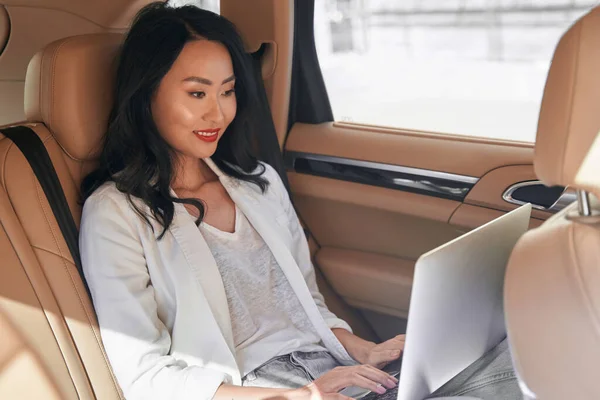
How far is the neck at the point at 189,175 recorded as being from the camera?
196cm

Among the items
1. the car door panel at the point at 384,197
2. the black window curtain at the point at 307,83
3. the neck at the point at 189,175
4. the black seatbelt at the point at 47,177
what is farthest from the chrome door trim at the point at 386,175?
the black seatbelt at the point at 47,177

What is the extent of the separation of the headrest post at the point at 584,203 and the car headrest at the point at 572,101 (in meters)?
0.07

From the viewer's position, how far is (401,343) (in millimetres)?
1843

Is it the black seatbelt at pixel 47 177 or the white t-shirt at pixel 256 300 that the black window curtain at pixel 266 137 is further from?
the black seatbelt at pixel 47 177

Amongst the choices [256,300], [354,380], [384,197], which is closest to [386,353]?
[354,380]

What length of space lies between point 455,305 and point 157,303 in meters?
0.70

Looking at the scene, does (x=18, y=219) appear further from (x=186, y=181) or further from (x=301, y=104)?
(x=301, y=104)

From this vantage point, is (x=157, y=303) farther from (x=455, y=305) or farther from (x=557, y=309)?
(x=557, y=309)

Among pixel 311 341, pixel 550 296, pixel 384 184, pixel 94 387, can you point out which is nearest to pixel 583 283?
pixel 550 296

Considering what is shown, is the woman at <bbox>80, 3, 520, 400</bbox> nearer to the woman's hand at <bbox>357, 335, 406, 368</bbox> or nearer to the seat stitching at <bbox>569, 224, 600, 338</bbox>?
the woman's hand at <bbox>357, 335, 406, 368</bbox>

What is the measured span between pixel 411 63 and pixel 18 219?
4.28 ft

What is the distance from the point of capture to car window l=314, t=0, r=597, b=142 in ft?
7.48

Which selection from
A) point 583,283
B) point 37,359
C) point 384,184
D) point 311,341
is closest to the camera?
point 583,283

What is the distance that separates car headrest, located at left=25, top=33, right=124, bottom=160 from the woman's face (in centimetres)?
14
